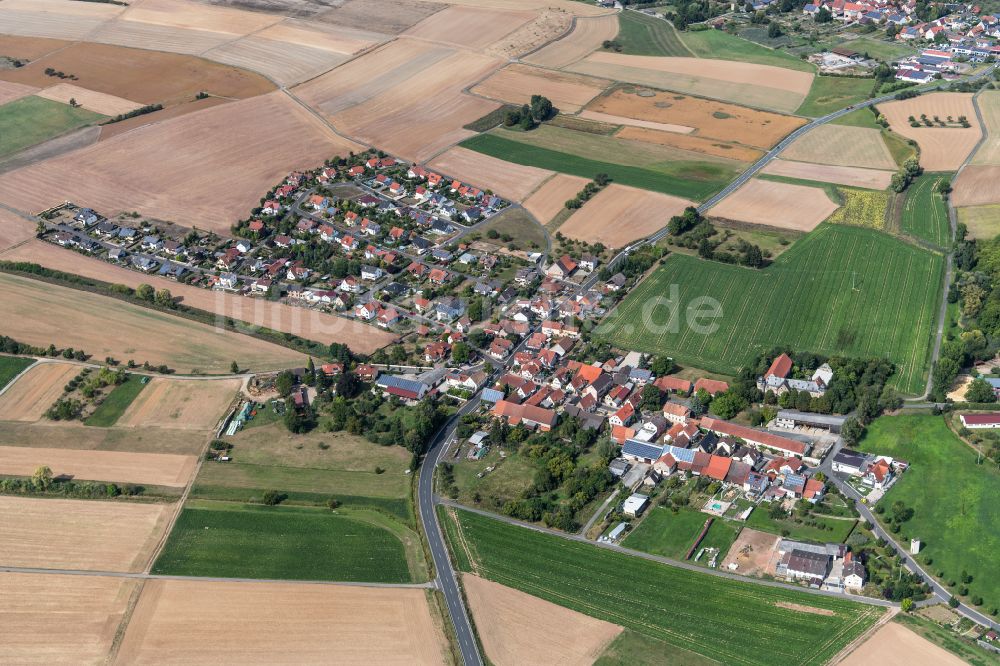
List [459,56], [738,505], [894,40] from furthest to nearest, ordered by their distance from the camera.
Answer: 1. [894,40]
2. [459,56]
3. [738,505]

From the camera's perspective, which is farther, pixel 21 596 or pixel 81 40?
pixel 81 40

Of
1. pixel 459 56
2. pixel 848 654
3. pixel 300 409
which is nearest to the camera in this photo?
pixel 848 654

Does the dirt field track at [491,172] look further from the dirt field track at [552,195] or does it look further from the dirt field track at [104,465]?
the dirt field track at [104,465]

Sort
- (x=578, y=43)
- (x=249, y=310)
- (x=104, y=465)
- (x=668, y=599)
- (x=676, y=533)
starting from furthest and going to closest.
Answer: (x=578, y=43) < (x=249, y=310) < (x=104, y=465) < (x=676, y=533) < (x=668, y=599)

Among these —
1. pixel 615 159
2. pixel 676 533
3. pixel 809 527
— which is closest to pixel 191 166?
pixel 615 159

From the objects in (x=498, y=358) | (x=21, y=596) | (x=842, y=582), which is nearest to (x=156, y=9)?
(x=498, y=358)

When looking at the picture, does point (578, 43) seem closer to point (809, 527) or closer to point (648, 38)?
point (648, 38)

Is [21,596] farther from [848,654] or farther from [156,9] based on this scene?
[156,9]
